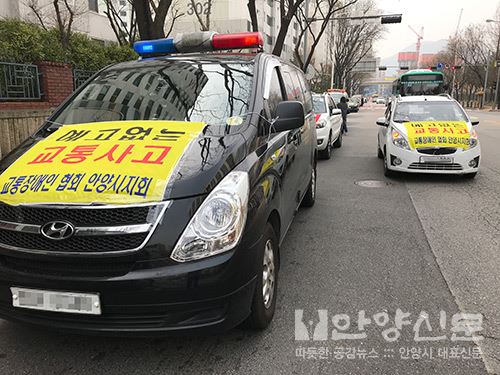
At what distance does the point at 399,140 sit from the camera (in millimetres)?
8172

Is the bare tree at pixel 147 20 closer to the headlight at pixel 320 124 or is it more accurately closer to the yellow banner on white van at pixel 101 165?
the headlight at pixel 320 124

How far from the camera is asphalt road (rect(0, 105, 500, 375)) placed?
9.04 ft

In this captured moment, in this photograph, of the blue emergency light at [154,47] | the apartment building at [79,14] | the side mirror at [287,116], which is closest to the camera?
the side mirror at [287,116]

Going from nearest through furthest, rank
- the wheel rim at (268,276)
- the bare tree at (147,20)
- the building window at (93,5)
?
the wheel rim at (268,276)
the bare tree at (147,20)
the building window at (93,5)

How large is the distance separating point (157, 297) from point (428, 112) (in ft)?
26.2

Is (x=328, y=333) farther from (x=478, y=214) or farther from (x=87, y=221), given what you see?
(x=478, y=214)

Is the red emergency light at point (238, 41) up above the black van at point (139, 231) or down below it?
above

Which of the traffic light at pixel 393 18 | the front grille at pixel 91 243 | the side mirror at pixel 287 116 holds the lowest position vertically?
the front grille at pixel 91 243

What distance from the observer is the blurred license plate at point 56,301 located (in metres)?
2.42

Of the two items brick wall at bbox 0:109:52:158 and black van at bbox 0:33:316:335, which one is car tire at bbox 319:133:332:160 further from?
black van at bbox 0:33:316:335

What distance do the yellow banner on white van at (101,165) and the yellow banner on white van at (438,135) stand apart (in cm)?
584

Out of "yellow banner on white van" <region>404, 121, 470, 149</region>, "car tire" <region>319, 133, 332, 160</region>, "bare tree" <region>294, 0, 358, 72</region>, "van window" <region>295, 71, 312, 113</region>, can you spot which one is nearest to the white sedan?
"yellow banner on white van" <region>404, 121, 470, 149</region>

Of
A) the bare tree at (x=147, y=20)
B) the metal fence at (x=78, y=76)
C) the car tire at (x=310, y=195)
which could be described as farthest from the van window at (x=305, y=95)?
the metal fence at (x=78, y=76)

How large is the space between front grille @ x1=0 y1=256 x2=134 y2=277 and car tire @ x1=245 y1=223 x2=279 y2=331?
2.76 ft
